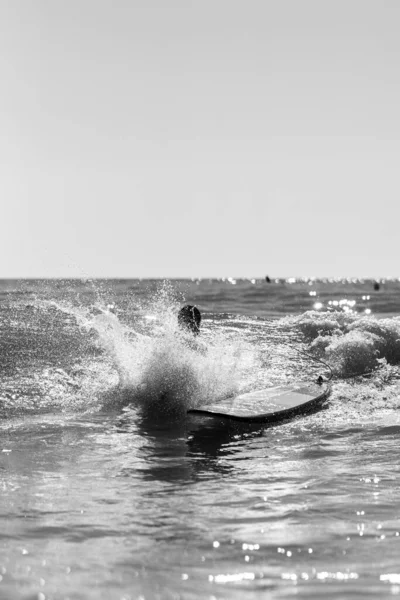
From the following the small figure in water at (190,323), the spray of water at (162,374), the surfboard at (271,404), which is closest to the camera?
the surfboard at (271,404)

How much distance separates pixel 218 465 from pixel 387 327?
15133mm

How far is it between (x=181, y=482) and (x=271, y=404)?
4.79 meters

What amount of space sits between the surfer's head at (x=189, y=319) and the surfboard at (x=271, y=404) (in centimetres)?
281

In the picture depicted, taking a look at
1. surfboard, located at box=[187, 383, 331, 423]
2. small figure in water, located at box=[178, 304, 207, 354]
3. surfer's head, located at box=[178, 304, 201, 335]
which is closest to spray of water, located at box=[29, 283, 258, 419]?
small figure in water, located at box=[178, 304, 207, 354]

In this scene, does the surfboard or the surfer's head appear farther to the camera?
the surfer's head

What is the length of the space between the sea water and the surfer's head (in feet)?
1.87

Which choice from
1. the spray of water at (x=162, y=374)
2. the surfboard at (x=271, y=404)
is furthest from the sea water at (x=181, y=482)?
the surfboard at (x=271, y=404)

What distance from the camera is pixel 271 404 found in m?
12.5

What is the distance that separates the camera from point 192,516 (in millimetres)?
6648

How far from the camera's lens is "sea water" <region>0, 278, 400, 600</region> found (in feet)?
17.0

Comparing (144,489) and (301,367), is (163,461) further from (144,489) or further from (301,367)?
(301,367)

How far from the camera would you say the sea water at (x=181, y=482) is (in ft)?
17.0

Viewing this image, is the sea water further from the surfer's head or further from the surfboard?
the surfer's head

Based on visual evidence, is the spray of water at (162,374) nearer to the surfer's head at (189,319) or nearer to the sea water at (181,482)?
the sea water at (181,482)
